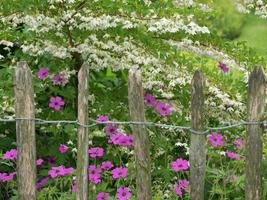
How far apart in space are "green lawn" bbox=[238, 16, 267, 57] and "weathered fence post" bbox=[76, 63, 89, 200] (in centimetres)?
1796

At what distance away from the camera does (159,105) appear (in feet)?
14.6

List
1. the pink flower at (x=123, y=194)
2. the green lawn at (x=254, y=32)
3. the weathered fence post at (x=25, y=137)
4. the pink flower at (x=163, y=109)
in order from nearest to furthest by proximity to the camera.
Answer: the weathered fence post at (x=25, y=137) → the pink flower at (x=123, y=194) → the pink flower at (x=163, y=109) → the green lawn at (x=254, y=32)

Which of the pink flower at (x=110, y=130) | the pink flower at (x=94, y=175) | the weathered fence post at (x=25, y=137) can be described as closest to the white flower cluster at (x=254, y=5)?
the pink flower at (x=110, y=130)

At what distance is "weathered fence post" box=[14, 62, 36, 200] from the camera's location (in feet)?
10.5

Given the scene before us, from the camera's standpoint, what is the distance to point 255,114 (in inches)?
114

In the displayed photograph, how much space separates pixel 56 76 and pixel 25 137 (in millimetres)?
1310

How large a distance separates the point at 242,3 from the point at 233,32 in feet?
58.4

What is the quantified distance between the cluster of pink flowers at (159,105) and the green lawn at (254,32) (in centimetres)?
1647

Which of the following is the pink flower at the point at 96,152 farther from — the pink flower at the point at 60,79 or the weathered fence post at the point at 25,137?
the pink flower at the point at 60,79

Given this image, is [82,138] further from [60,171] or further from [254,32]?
[254,32]

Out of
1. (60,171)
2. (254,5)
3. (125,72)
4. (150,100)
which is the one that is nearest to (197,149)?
(60,171)

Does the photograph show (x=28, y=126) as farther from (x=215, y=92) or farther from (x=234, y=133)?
(x=234, y=133)

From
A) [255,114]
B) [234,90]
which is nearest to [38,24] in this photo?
[234,90]

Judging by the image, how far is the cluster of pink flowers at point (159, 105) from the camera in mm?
4422
